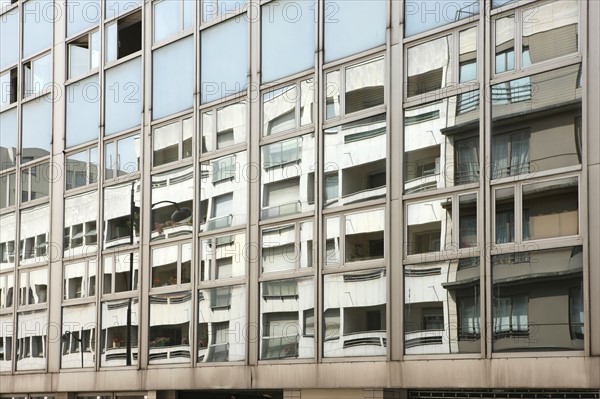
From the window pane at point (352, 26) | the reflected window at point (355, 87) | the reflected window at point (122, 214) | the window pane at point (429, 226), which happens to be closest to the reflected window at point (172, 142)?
the reflected window at point (122, 214)

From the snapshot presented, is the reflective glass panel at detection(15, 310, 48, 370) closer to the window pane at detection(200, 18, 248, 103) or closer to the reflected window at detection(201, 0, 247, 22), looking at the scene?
the window pane at detection(200, 18, 248, 103)

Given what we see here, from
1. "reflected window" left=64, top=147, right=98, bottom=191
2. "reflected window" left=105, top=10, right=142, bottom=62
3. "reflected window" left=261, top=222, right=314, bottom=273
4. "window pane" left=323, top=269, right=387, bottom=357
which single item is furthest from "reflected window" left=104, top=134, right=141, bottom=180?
"window pane" left=323, top=269, right=387, bottom=357

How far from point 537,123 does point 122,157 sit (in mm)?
11084

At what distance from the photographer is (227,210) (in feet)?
72.8

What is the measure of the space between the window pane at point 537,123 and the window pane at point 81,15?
12421 millimetres

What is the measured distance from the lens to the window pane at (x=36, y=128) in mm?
27969

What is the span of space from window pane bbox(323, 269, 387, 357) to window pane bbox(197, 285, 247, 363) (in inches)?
89.1

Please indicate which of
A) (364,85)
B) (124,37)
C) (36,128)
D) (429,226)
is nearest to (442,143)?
(429,226)

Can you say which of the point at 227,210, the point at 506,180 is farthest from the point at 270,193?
the point at 506,180

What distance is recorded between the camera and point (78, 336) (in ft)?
84.9

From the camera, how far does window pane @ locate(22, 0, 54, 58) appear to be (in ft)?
93.8

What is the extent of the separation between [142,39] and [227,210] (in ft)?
16.6

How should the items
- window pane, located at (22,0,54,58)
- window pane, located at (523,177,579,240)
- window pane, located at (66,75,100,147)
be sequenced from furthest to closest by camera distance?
window pane, located at (22,0,54,58) < window pane, located at (66,75,100,147) < window pane, located at (523,177,579,240)

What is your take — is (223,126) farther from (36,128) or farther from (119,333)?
(36,128)
